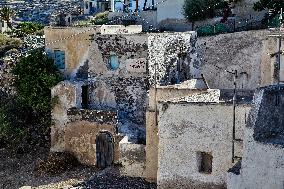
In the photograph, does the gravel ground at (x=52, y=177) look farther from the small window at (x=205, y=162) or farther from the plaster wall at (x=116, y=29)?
the plaster wall at (x=116, y=29)

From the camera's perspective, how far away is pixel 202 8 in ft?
121

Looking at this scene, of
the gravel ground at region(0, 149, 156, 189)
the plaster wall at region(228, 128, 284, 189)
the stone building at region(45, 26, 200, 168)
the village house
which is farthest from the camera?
the stone building at region(45, 26, 200, 168)

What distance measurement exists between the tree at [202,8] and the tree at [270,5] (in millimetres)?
3008

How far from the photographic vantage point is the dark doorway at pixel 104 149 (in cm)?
2520

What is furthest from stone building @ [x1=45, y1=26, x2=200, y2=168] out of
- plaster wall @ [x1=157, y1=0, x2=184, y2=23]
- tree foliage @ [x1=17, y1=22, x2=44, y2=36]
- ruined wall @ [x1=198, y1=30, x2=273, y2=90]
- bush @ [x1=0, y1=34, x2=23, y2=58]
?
tree foliage @ [x1=17, y1=22, x2=44, y2=36]

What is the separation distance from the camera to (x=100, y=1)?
52.9m

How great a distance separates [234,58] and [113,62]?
21.7ft

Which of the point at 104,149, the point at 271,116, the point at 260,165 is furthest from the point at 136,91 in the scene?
the point at 260,165

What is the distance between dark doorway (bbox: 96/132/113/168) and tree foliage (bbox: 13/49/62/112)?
338 cm

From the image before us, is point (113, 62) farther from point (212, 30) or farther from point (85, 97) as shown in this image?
point (212, 30)

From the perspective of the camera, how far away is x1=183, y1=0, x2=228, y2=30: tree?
121 feet

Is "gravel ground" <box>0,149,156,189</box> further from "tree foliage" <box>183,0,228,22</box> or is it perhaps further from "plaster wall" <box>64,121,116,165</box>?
"tree foliage" <box>183,0,228,22</box>

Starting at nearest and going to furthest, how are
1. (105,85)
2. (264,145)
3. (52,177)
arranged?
(264,145), (52,177), (105,85)

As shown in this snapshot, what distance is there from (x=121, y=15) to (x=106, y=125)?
57.4ft
